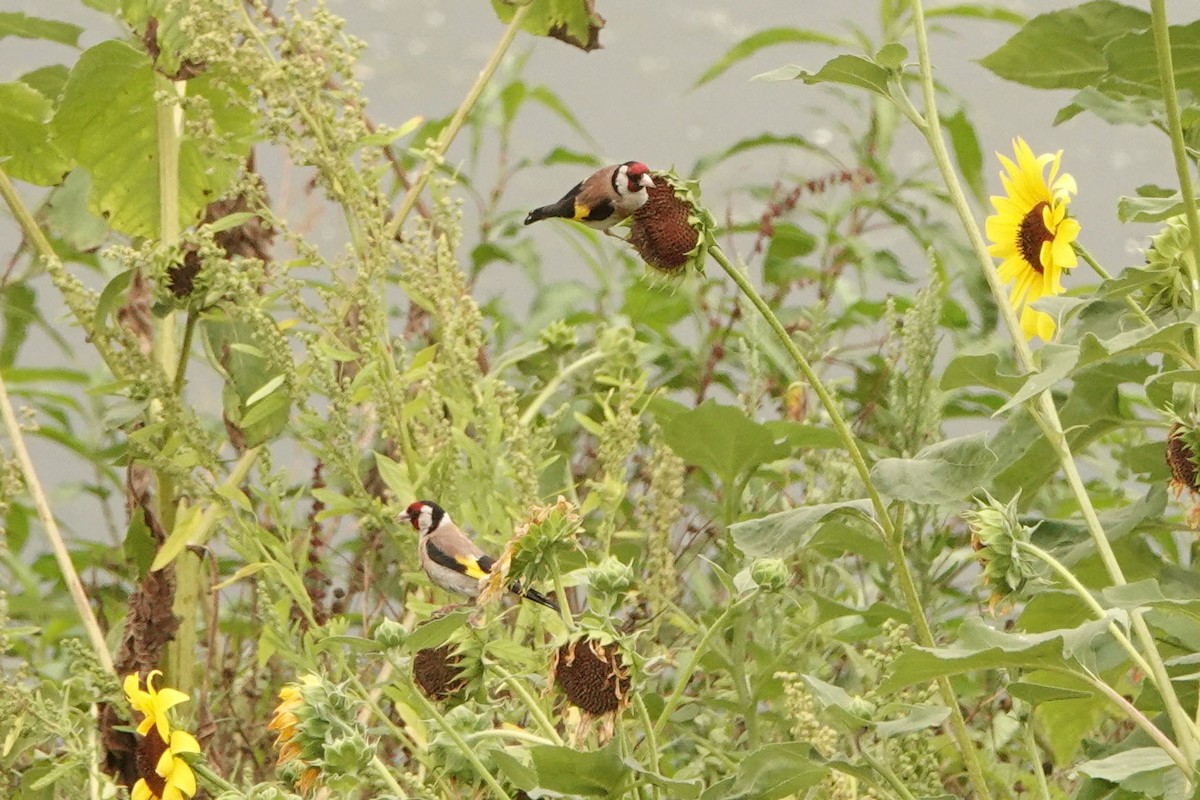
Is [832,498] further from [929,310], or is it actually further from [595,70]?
[595,70]

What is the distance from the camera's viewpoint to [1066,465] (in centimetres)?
57

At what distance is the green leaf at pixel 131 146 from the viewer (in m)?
0.96

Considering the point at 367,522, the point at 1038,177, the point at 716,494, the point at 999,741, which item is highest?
the point at 1038,177

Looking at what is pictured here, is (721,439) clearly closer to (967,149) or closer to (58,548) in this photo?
(58,548)

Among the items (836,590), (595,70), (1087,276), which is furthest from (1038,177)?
(595,70)

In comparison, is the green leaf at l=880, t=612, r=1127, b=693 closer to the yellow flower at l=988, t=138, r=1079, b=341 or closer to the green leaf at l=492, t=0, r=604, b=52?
the yellow flower at l=988, t=138, r=1079, b=341

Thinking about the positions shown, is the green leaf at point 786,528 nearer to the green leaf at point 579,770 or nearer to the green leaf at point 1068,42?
the green leaf at point 579,770

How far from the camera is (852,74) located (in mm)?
576

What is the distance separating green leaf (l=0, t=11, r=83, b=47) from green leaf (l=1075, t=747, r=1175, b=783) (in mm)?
841

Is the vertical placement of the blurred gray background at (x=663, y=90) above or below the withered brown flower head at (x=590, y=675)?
above

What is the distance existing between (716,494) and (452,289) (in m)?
0.39

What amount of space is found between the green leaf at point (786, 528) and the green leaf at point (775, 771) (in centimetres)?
8

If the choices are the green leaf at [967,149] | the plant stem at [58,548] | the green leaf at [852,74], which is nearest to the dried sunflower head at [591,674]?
the green leaf at [852,74]

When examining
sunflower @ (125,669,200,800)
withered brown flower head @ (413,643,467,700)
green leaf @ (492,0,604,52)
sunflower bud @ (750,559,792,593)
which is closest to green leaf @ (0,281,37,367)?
green leaf @ (492,0,604,52)
